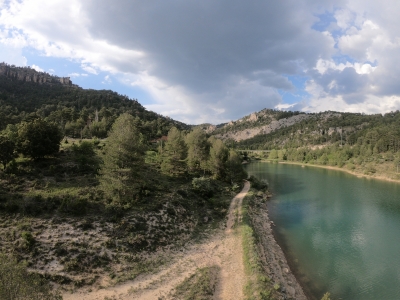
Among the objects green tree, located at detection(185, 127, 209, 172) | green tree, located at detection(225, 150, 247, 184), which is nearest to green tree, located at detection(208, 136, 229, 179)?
green tree, located at detection(225, 150, 247, 184)

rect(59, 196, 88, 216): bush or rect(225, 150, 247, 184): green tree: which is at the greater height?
rect(225, 150, 247, 184): green tree

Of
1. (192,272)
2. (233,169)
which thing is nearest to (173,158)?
(233,169)

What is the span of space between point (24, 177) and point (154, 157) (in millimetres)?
30596

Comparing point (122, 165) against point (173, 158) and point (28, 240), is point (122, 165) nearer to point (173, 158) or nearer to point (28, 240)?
point (28, 240)

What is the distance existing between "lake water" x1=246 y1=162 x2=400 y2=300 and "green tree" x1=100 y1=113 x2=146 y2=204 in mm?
20803

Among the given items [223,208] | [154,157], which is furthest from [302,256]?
[154,157]

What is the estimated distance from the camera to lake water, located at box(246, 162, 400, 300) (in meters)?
23.1

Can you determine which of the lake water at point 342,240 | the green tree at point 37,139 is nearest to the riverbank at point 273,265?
the lake water at point 342,240

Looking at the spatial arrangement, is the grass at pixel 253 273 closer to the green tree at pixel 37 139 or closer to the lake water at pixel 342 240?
the lake water at pixel 342 240

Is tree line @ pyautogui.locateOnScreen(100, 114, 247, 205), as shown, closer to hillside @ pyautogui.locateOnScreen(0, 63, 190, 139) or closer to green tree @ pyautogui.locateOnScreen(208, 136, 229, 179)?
green tree @ pyautogui.locateOnScreen(208, 136, 229, 179)

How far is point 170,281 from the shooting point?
19625mm

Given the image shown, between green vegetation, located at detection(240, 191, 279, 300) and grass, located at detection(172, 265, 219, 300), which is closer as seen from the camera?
grass, located at detection(172, 265, 219, 300)

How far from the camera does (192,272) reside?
21.4m

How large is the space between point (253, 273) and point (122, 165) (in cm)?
1893
